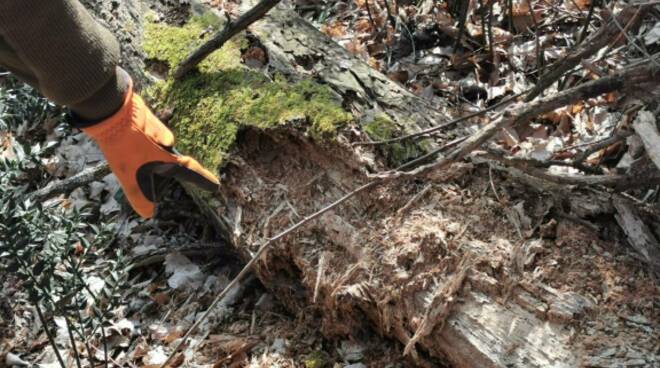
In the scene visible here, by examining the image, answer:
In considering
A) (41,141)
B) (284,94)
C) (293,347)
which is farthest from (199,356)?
(41,141)

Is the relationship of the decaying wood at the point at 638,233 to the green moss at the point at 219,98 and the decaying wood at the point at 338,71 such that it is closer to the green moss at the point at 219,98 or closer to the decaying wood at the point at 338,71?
the decaying wood at the point at 338,71

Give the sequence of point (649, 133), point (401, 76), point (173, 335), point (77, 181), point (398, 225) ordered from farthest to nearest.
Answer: point (401, 76)
point (77, 181)
point (173, 335)
point (398, 225)
point (649, 133)

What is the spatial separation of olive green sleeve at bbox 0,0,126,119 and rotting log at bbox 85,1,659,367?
0.59 m

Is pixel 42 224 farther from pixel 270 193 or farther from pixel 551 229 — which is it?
pixel 551 229

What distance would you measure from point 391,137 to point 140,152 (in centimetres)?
106

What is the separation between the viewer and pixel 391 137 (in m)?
2.64

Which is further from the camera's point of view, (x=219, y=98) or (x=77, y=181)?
(x=77, y=181)

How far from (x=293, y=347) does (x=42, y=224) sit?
3.71 ft

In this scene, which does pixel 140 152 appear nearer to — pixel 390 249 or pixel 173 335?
pixel 173 335

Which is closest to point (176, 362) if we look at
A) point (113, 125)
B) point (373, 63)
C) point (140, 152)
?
point (140, 152)

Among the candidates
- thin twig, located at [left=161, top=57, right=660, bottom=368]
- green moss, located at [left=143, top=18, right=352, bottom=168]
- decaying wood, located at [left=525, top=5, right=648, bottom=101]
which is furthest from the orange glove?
decaying wood, located at [left=525, top=5, right=648, bottom=101]

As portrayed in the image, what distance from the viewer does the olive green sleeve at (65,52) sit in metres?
Result: 2.43

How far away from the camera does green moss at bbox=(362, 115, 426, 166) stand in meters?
2.59

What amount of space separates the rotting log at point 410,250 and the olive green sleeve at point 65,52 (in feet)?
1.95
